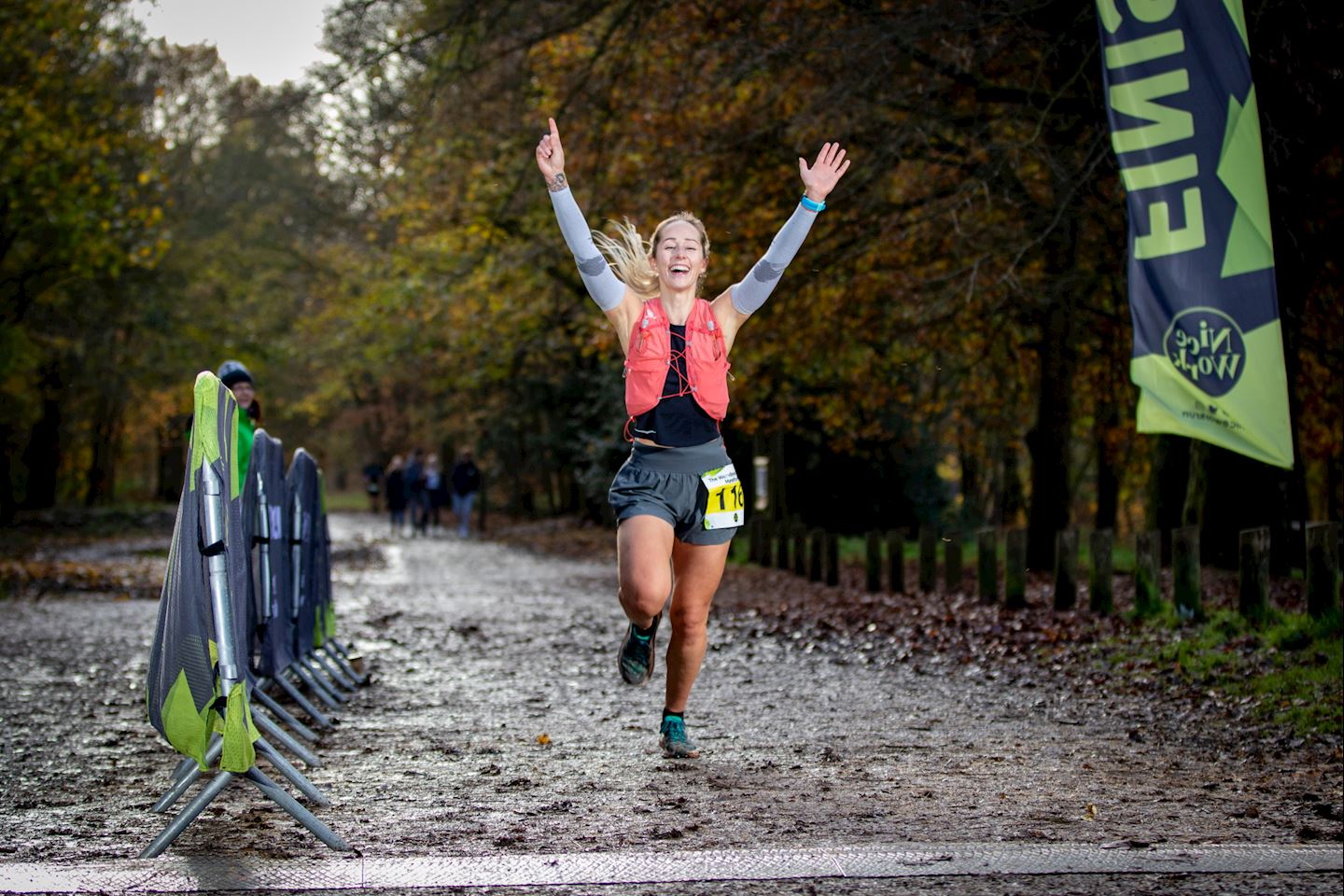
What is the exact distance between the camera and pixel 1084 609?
1284cm

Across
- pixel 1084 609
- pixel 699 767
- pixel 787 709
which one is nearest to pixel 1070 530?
pixel 1084 609

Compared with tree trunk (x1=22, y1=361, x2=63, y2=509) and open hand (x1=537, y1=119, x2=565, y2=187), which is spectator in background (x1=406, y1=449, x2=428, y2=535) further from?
open hand (x1=537, y1=119, x2=565, y2=187)

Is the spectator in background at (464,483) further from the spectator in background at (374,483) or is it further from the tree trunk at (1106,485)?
the spectator in background at (374,483)

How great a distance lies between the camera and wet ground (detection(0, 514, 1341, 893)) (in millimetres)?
5086

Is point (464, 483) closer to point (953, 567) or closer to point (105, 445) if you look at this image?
point (105, 445)

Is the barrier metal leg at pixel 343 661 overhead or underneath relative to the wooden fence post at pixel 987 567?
underneath

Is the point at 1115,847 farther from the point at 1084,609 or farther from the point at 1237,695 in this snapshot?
the point at 1084,609

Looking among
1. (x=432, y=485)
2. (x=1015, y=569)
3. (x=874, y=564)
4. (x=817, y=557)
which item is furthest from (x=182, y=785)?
(x=432, y=485)

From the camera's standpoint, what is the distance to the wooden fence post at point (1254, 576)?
9859 mm

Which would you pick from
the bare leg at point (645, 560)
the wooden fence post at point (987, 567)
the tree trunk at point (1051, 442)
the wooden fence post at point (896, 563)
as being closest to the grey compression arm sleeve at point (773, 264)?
the bare leg at point (645, 560)

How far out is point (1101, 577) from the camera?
12.1 meters

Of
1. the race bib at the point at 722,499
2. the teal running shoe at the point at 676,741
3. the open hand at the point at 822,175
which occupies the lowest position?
the teal running shoe at the point at 676,741

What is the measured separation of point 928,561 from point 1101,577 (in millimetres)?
4059

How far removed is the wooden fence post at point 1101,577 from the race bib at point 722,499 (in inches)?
243
